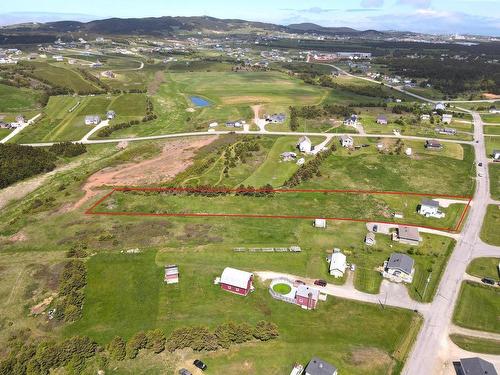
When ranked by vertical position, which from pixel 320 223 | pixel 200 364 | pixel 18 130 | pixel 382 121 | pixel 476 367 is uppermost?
pixel 382 121

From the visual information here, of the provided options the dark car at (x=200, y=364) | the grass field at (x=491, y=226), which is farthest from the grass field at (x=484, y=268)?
the dark car at (x=200, y=364)

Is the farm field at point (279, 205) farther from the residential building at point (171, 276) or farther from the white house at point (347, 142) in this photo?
the white house at point (347, 142)

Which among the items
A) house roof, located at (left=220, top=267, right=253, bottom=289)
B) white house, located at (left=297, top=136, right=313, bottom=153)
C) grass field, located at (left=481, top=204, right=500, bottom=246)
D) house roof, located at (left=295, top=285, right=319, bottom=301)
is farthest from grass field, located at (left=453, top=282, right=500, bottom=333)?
white house, located at (left=297, top=136, right=313, bottom=153)

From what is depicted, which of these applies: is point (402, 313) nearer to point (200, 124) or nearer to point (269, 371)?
point (269, 371)

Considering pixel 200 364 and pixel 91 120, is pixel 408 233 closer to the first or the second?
pixel 200 364

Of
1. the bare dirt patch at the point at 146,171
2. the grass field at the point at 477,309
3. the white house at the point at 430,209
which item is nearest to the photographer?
the grass field at the point at 477,309

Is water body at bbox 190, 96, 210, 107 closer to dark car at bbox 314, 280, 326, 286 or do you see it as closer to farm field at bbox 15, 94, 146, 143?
farm field at bbox 15, 94, 146, 143

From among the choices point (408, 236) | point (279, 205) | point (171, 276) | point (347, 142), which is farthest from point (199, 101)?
point (171, 276)
